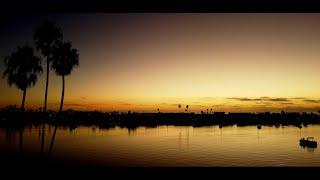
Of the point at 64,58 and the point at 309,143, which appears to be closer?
the point at 64,58

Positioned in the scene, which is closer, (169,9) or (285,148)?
(169,9)

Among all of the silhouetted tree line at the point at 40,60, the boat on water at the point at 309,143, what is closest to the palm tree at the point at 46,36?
the silhouetted tree line at the point at 40,60

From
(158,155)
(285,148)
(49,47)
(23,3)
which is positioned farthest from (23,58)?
(285,148)

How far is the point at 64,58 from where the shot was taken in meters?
19.9

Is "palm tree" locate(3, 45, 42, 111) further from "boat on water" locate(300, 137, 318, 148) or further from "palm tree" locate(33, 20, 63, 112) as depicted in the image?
"boat on water" locate(300, 137, 318, 148)

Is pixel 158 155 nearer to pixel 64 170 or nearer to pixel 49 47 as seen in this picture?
Result: pixel 49 47

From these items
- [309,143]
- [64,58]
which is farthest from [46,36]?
[309,143]

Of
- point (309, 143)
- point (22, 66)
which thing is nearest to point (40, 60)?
point (22, 66)

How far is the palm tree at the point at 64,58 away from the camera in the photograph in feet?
63.4

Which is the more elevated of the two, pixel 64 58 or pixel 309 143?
pixel 64 58

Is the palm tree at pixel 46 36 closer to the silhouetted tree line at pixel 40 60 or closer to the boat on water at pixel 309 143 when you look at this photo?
the silhouetted tree line at pixel 40 60

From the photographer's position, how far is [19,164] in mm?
1992

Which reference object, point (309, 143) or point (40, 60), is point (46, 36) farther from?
point (309, 143)

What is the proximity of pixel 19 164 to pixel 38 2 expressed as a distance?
987 millimetres
